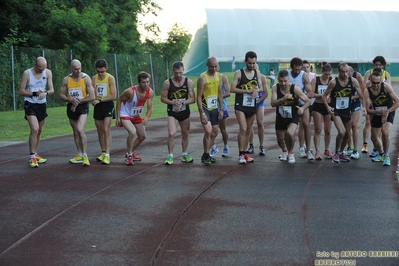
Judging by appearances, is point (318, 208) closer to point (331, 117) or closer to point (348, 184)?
point (348, 184)

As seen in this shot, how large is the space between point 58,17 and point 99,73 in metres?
23.4

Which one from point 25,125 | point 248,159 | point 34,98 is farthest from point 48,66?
point 248,159

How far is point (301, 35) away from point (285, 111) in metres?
66.2

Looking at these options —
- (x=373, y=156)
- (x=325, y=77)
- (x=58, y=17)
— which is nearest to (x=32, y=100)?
(x=325, y=77)

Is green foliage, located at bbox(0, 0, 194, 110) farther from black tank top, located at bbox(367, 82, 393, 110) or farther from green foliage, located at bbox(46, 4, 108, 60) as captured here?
black tank top, located at bbox(367, 82, 393, 110)

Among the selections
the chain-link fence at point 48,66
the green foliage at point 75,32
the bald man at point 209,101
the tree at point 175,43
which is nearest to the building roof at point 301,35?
the tree at point 175,43

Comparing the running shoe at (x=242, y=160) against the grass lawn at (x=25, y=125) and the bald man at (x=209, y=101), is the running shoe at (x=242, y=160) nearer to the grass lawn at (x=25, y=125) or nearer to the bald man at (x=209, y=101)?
the bald man at (x=209, y=101)

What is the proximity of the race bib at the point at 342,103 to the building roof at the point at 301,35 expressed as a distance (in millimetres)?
61600

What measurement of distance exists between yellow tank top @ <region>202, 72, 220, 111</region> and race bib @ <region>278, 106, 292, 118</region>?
1191mm

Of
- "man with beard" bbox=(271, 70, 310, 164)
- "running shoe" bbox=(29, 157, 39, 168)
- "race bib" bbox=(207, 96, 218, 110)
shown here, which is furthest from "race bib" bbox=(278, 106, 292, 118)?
"running shoe" bbox=(29, 157, 39, 168)

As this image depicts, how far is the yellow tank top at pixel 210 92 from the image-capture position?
13242 millimetres

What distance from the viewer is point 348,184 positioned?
10977mm

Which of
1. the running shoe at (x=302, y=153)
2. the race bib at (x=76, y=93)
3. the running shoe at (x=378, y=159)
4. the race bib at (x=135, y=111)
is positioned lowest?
the running shoe at (x=378, y=159)

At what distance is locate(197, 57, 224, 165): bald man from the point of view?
13.2 meters
